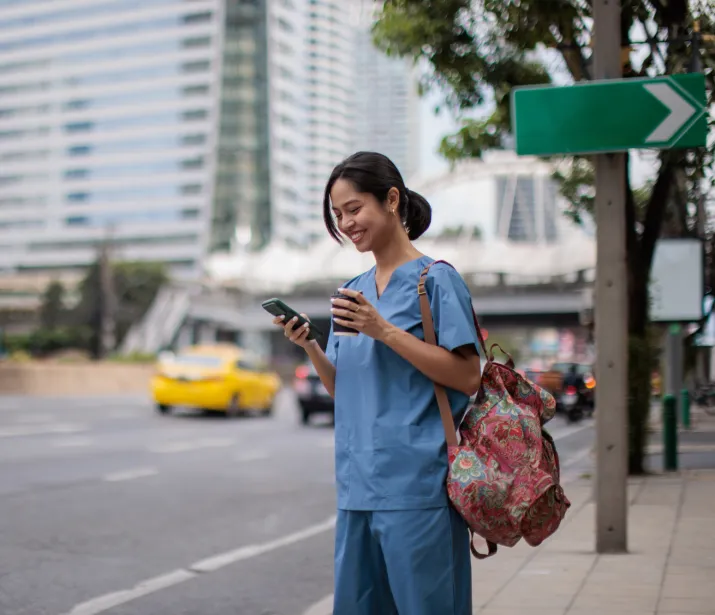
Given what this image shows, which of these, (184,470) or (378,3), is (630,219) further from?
(184,470)

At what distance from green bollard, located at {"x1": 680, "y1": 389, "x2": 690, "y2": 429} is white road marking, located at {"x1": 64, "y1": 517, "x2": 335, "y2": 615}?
15.4 feet

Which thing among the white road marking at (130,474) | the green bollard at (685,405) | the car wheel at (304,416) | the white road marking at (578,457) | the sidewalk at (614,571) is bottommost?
the car wheel at (304,416)

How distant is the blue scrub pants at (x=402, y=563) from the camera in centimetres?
286

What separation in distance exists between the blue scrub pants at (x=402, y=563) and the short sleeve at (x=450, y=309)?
1.32 ft

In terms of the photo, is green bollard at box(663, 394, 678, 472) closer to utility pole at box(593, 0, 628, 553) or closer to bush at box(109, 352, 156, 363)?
utility pole at box(593, 0, 628, 553)

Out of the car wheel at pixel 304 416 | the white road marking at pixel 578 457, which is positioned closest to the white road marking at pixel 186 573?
the white road marking at pixel 578 457

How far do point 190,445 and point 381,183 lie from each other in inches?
585

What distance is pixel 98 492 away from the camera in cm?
1115

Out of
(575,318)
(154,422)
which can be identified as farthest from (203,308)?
(154,422)

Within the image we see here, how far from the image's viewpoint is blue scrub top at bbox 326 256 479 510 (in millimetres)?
2877

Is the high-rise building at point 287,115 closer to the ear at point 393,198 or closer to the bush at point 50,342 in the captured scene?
the bush at point 50,342

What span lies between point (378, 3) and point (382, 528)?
948 cm

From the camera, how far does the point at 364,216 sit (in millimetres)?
3066

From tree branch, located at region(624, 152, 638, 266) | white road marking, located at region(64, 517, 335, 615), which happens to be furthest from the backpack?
tree branch, located at region(624, 152, 638, 266)
